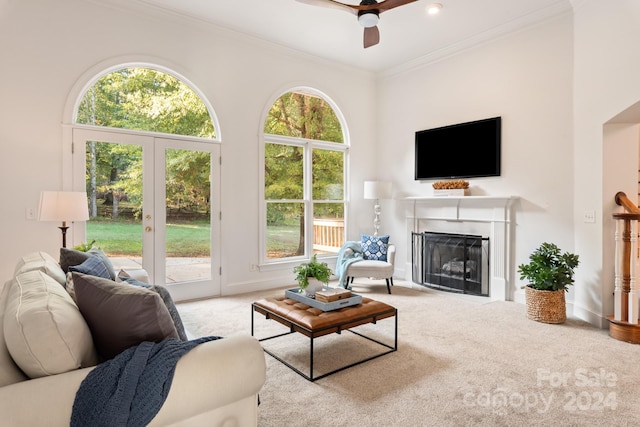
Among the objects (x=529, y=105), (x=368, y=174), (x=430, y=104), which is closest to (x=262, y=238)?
(x=368, y=174)

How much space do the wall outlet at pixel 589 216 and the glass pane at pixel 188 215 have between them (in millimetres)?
4271

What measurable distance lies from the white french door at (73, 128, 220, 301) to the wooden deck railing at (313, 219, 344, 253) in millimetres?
1693

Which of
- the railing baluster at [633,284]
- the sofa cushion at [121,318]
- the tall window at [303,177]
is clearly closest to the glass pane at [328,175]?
the tall window at [303,177]

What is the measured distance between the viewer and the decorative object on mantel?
512 centimetres

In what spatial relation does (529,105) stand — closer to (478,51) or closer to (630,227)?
(478,51)

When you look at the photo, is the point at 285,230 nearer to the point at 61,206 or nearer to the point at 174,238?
the point at 174,238

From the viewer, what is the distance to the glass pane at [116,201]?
13.5 ft

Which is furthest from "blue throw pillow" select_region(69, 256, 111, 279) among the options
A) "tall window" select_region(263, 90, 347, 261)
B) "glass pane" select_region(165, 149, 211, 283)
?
"tall window" select_region(263, 90, 347, 261)

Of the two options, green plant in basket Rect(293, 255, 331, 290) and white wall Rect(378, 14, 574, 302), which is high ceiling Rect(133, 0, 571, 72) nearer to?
white wall Rect(378, 14, 574, 302)

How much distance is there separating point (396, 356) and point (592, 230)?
2.49 meters

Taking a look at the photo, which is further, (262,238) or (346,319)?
(262,238)

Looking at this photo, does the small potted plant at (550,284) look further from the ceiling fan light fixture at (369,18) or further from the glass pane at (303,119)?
the glass pane at (303,119)

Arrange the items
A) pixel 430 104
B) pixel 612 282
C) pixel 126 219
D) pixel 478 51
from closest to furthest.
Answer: pixel 612 282
pixel 126 219
pixel 478 51
pixel 430 104

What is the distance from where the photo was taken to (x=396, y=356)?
2.94 meters
